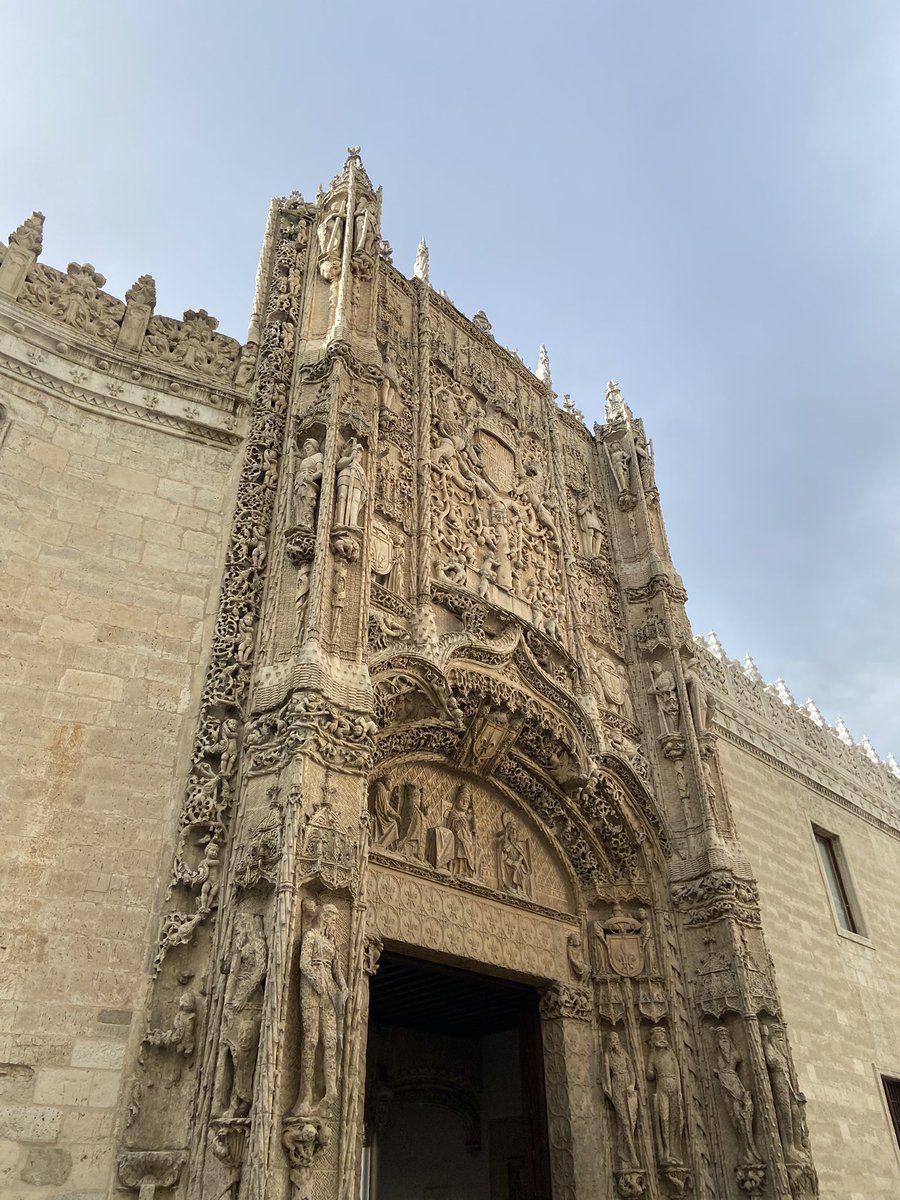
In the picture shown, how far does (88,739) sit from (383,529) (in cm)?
366

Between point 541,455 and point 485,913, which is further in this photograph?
point 541,455

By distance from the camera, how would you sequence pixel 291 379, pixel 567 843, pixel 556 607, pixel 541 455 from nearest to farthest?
1. pixel 291 379
2. pixel 567 843
3. pixel 556 607
4. pixel 541 455

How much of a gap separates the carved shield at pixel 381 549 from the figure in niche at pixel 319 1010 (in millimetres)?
3705

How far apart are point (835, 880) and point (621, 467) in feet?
25.3

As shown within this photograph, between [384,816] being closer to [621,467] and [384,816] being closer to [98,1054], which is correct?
[98,1054]

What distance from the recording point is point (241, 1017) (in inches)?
233

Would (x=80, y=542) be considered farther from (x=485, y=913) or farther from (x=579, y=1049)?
(x=579, y=1049)

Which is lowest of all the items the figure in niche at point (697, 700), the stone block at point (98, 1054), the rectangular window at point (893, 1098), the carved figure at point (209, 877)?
the stone block at point (98, 1054)

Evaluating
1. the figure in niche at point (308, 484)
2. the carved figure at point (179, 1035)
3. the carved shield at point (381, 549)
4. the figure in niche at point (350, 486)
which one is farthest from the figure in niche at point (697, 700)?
the carved figure at point (179, 1035)

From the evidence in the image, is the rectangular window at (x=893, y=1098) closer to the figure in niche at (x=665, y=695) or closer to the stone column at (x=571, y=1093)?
the stone column at (x=571, y=1093)

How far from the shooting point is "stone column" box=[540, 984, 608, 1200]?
861cm

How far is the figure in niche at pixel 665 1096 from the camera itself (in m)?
8.77

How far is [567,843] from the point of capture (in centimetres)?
1036

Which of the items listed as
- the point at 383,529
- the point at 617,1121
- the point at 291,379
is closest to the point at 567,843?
the point at 617,1121
